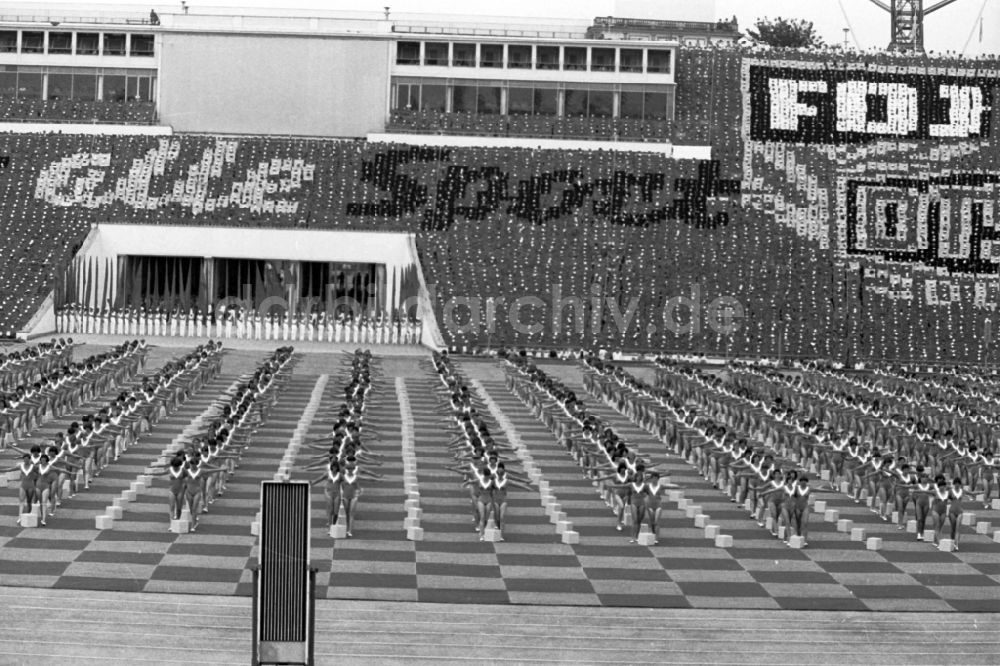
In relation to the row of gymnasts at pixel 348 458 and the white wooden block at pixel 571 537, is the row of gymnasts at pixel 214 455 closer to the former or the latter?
the row of gymnasts at pixel 348 458

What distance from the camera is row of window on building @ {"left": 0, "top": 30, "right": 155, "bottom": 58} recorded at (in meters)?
68.6

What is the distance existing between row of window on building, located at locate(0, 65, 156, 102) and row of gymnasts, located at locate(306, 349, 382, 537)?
34.8 metres

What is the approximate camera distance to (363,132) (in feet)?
225

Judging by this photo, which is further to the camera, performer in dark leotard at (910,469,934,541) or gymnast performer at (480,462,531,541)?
performer in dark leotard at (910,469,934,541)

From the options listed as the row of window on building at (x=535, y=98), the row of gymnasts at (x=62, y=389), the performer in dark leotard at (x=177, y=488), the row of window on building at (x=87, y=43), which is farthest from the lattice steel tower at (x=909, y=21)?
the performer in dark leotard at (x=177, y=488)

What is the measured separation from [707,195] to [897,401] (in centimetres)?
2470

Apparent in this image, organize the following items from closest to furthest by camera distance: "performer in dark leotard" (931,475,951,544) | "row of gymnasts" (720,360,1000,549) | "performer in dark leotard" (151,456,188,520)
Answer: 1. "performer in dark leotard" (151,456,188,520)
2. "performer in dark leotard" (931,475,951,544)
3. "row of gymnasts" (720,360,1000,549)

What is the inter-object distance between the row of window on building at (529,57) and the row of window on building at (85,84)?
35.6 ft

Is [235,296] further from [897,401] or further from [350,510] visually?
[350,510]

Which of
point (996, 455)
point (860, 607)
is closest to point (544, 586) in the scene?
point (860, 607)

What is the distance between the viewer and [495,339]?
172 feet

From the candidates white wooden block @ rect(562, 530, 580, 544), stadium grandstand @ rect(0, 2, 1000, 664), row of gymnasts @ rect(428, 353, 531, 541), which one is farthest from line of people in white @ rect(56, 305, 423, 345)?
white wooden block @ rect(562, 530, 580, 544)

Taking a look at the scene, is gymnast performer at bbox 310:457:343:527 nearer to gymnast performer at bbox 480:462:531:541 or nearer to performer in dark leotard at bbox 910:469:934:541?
gymnast performer at bbox 480:462:531:541

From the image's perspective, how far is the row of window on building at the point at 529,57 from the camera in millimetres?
68062
